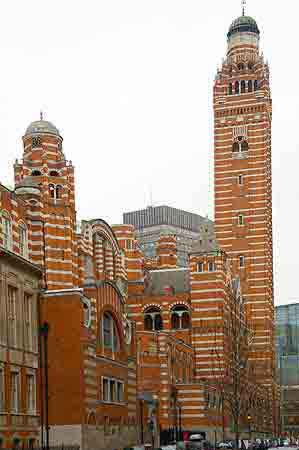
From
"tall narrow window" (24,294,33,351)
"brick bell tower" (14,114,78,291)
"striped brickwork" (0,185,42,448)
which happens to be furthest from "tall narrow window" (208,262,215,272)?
"tall narrow window" (24,294,33,351)

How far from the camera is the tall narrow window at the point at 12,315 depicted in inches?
1901

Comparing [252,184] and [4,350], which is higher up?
[252,184]

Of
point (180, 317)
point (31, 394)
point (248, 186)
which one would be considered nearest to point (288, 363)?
point (248, 186)

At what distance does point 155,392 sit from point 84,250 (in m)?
15.4

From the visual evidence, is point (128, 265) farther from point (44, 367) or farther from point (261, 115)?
point (44, 367)

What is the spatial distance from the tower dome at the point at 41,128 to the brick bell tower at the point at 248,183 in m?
39.2

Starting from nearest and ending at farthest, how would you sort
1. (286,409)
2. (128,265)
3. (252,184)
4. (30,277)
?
1. (30,277)
2. (128,265)
3. (252,184)
4. (286,409)

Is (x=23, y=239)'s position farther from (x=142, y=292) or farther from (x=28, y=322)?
(x=142, y=292)

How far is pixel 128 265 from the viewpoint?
363ft

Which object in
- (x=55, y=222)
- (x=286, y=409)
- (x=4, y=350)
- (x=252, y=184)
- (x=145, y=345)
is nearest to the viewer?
(x=4, y=350)

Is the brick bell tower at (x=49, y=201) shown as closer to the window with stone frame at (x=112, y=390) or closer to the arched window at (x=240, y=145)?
the window with stone frame at (x=112, y=390)

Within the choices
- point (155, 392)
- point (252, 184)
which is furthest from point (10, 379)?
point (252, 184)

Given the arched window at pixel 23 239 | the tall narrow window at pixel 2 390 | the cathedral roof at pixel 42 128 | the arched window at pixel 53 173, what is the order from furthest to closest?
the cathedral roof at pixel 42 128
the arched window at pixel 53 173
the arched window at pixel 23 239
the tall narrow window at pixel 2 390

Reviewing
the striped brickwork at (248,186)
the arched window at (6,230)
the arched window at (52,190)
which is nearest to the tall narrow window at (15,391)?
the arched window at (6,230)
